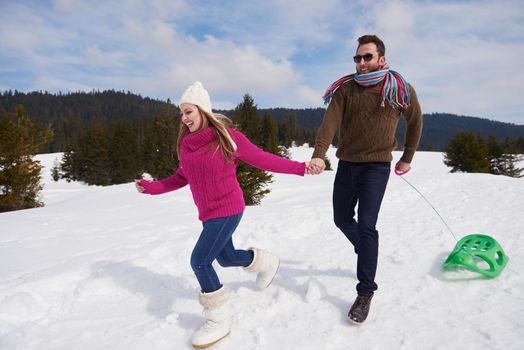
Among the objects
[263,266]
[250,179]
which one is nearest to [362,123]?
[263,266]

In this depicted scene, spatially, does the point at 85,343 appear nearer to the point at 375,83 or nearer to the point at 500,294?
the point at 375,83

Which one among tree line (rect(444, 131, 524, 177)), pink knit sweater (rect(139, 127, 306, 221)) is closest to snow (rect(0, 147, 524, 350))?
pink knit sweater (rect(139, 127, 306, 221))

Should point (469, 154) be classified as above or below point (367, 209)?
above

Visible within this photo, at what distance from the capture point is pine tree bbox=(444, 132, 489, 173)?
3147 centimetres

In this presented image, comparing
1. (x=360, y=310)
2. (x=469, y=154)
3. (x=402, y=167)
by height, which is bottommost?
(x=360, y=310)

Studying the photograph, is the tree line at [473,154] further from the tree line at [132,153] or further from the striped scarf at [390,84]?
the striped scarf at [390,84]

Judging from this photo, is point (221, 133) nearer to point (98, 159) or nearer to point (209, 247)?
point (209, 247)

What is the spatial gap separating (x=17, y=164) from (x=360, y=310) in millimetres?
22501

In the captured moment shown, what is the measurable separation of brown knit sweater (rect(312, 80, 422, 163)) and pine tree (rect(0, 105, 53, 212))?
21605 millimetres

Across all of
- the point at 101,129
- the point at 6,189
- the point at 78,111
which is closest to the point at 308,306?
the point at 6,189

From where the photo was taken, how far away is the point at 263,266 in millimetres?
3682

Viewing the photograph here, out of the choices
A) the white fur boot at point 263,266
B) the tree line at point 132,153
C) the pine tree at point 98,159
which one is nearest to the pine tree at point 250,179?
the tree line at point 132,153

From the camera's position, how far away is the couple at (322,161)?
2.98 meters

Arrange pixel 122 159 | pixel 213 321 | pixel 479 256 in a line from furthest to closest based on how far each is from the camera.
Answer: pixel 122 159
pixel 479 256
pixel 213 321
